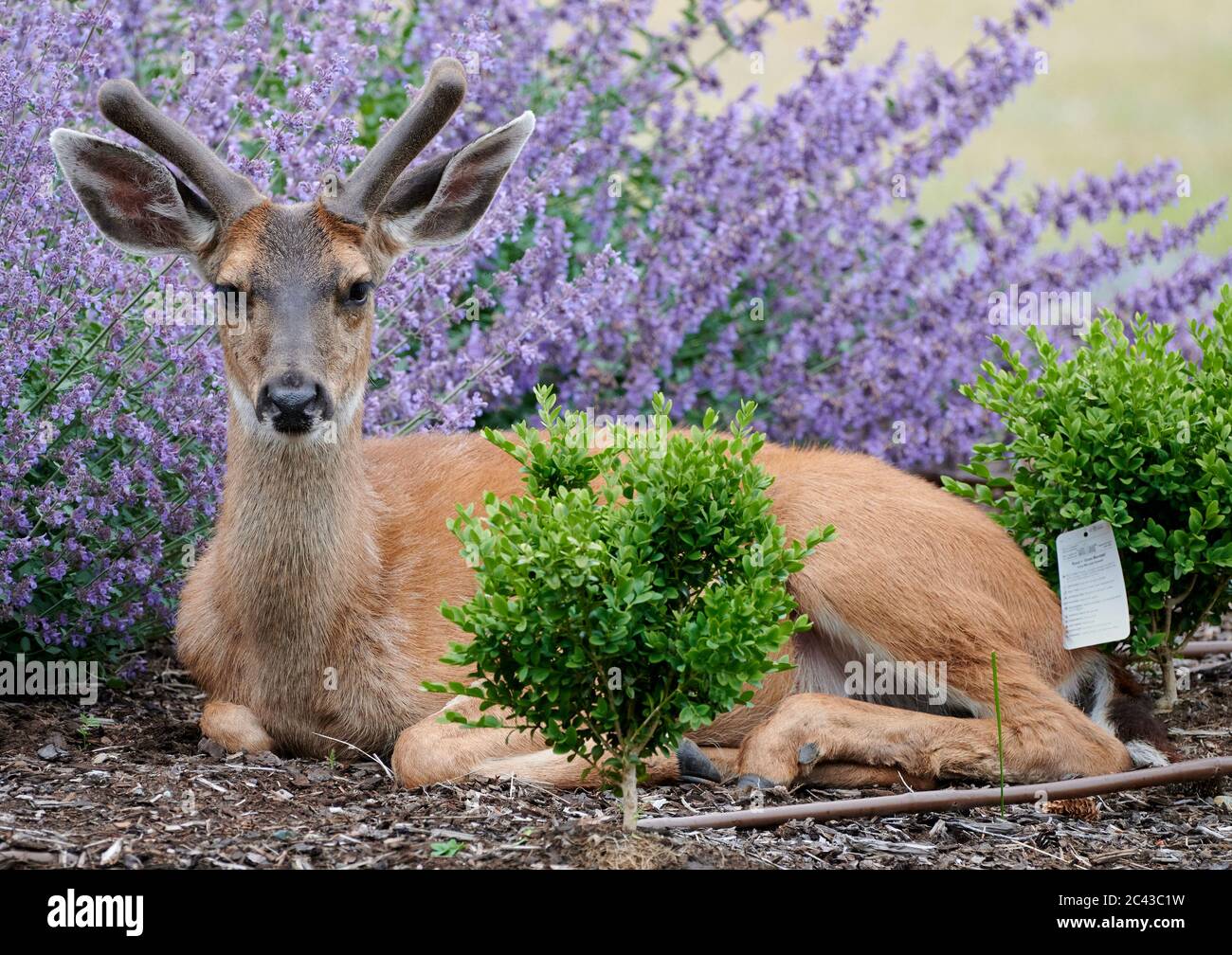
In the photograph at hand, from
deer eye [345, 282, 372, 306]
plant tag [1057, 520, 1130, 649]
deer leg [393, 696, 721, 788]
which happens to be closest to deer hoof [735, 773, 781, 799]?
deer leg [393, 696, 721, 788]

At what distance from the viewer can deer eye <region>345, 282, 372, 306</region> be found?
194 inches

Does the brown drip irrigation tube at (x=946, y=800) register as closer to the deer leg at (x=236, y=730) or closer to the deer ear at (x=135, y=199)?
the deer leg at (x=236, y=730)

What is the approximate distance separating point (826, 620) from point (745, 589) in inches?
61.7

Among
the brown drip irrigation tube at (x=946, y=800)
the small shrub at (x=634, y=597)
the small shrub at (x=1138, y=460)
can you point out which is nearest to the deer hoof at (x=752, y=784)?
the brown drip irrigation tube at (x=946, y=800)

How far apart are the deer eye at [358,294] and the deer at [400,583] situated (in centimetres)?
2

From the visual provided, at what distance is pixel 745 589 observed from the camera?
11.9ft

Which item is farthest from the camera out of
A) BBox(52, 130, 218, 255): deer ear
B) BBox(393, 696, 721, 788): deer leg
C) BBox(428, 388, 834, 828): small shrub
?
BBox(52, 130, 218, 255): deer ear

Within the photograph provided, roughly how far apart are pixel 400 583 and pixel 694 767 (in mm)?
1165

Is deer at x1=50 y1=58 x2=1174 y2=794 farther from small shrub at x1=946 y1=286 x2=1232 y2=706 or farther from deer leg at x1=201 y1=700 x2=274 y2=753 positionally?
small shrub at x1=946 y1=286 x2=1232 y2=706

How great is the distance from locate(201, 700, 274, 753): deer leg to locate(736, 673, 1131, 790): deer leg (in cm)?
149

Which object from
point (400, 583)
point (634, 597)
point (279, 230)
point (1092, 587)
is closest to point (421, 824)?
point (634, 597)

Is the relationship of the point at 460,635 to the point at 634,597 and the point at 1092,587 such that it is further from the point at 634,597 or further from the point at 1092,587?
the point at 1092,587

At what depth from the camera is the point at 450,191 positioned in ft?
17.3

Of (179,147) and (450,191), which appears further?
(450,191)
